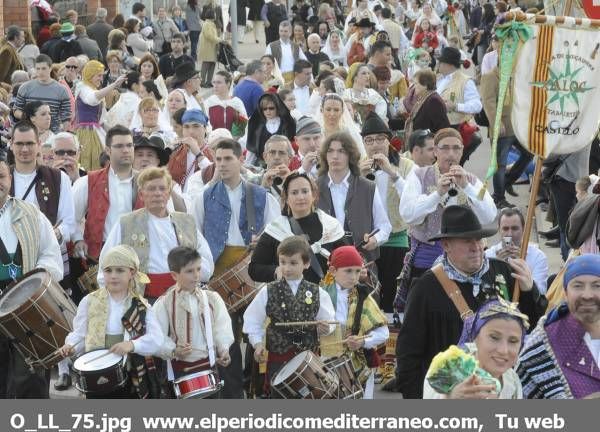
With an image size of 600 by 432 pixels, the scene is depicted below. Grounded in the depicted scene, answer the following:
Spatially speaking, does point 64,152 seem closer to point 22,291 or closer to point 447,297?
point 22,291

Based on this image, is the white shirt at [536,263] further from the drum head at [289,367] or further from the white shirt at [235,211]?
the white shirt at [235,211]

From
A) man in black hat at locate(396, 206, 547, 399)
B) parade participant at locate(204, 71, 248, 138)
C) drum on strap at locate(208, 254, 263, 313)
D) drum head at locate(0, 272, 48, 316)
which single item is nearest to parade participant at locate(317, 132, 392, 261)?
drum on strap at locate(208, 254, 263, 313)

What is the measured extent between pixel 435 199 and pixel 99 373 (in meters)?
2.80

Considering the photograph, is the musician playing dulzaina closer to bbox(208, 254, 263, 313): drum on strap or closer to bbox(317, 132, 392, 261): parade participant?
bbox(208, 254, 263, 313): drum on strap

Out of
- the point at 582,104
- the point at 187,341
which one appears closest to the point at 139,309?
the point at 187,341

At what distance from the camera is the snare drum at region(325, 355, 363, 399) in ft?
30.1

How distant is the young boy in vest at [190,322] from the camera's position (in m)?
9.02

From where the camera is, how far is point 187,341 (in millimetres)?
9008

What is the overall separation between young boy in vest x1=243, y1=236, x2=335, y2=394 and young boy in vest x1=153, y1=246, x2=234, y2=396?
27cm

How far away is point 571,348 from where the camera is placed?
6879 millimetres

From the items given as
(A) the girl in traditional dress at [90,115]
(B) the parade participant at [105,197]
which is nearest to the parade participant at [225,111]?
(A) the girl in traditional dress at [90,115]

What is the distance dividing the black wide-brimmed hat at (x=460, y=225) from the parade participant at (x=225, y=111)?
8.44 m

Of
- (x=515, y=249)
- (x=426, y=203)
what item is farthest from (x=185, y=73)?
(x=515, y=249)

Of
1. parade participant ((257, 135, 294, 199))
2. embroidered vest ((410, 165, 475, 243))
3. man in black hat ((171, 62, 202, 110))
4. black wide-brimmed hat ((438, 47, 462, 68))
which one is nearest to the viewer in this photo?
embroidered vest ((410, 165, 475, 243))
